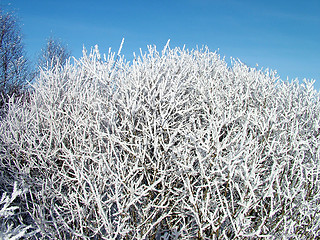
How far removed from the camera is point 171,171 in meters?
4.57

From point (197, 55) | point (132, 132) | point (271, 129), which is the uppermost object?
point (197, 55)

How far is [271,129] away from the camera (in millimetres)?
4809

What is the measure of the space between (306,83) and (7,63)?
71.3 ft

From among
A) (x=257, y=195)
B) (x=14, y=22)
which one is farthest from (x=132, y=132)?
(x=14, y=22)

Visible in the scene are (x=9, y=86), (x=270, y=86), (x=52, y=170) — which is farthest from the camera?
(x=9, y=86)

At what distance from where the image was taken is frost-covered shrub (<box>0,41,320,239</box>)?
3.90 meters

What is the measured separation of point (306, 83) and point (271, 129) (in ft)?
9.88

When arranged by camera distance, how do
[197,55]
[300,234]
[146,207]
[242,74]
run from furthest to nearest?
1. [197,55]
2. [242,74]
3. [300,234]
4. [146,207]

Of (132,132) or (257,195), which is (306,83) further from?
(132,132)

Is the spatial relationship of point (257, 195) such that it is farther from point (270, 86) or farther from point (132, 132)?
point (270, 86)

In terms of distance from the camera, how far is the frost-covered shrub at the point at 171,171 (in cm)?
390

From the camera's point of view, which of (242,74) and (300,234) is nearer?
(300,234)

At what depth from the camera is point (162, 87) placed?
15.5ft

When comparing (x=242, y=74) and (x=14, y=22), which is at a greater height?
(x=14, y=22)
